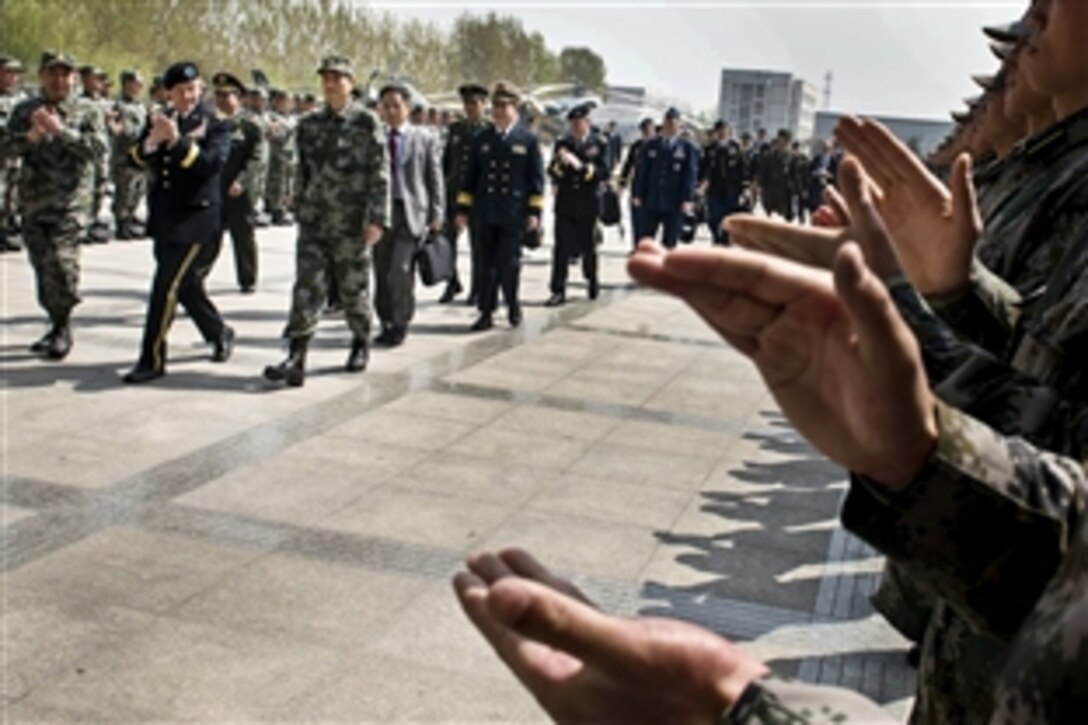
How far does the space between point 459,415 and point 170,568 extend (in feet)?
9.33

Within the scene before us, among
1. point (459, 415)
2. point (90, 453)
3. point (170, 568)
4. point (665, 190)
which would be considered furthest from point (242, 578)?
point (665, 190)

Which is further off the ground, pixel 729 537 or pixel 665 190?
pixel 665 190

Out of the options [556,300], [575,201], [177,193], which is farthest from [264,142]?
[177,193]

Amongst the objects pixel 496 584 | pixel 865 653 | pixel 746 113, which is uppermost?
pixel 746 113

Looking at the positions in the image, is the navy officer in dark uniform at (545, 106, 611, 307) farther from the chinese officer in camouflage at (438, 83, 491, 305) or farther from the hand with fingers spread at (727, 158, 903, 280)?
the hand with fingers spread at (727, 158, 903, 280)

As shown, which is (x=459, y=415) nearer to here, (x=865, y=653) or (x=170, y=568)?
(x=170, y=568)

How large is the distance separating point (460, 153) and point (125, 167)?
5.92m

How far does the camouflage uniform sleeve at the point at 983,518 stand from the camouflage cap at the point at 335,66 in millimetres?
6914

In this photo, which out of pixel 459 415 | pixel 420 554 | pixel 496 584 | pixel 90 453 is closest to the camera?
pixel 496 584

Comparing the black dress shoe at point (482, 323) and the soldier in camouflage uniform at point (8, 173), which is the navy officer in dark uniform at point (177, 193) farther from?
the soldier in camouflage uniform at point (8, 173)

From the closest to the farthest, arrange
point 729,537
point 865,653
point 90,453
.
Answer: point 865,653 → point 729,537 → point 90,453

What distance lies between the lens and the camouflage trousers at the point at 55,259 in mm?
7758

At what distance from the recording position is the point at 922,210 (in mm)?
1770

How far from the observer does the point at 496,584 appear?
92 centimetres
